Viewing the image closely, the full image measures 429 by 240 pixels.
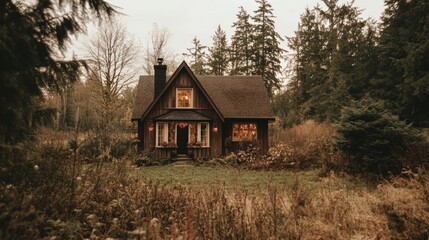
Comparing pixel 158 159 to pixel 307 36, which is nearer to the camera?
pixel 158 159

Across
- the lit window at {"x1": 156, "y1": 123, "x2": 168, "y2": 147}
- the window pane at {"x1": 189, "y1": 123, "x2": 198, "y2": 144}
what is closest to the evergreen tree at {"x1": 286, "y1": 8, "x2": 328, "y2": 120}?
the window pane at {"x1": 189, "y1": 123, "x2": 198, "y2": 144}

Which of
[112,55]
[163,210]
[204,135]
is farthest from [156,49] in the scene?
[163,210]

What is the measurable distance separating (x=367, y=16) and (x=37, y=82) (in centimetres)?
2824

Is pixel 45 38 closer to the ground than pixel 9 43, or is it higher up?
higher up

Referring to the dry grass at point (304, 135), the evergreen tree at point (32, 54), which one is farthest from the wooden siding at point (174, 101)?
the evergreen tree at point (32, 54)

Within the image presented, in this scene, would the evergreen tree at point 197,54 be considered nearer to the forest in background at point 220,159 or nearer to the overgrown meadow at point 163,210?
the forest in background at point 220,159

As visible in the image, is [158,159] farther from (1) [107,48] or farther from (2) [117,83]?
(1) [107,48]

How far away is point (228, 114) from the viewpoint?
65.9ft

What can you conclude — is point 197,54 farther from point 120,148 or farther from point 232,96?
point 120,148

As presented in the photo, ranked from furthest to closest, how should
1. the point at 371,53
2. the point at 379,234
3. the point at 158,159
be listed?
the point at 371,53 → the point at 158,159 → the point at 379,234

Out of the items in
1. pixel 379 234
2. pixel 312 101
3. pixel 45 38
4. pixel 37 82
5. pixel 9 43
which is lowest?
pixel 379 234

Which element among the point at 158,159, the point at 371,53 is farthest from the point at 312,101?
the point at 158,159

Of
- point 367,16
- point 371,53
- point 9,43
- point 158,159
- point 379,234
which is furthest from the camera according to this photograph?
point 367,16

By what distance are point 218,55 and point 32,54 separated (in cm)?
3633
